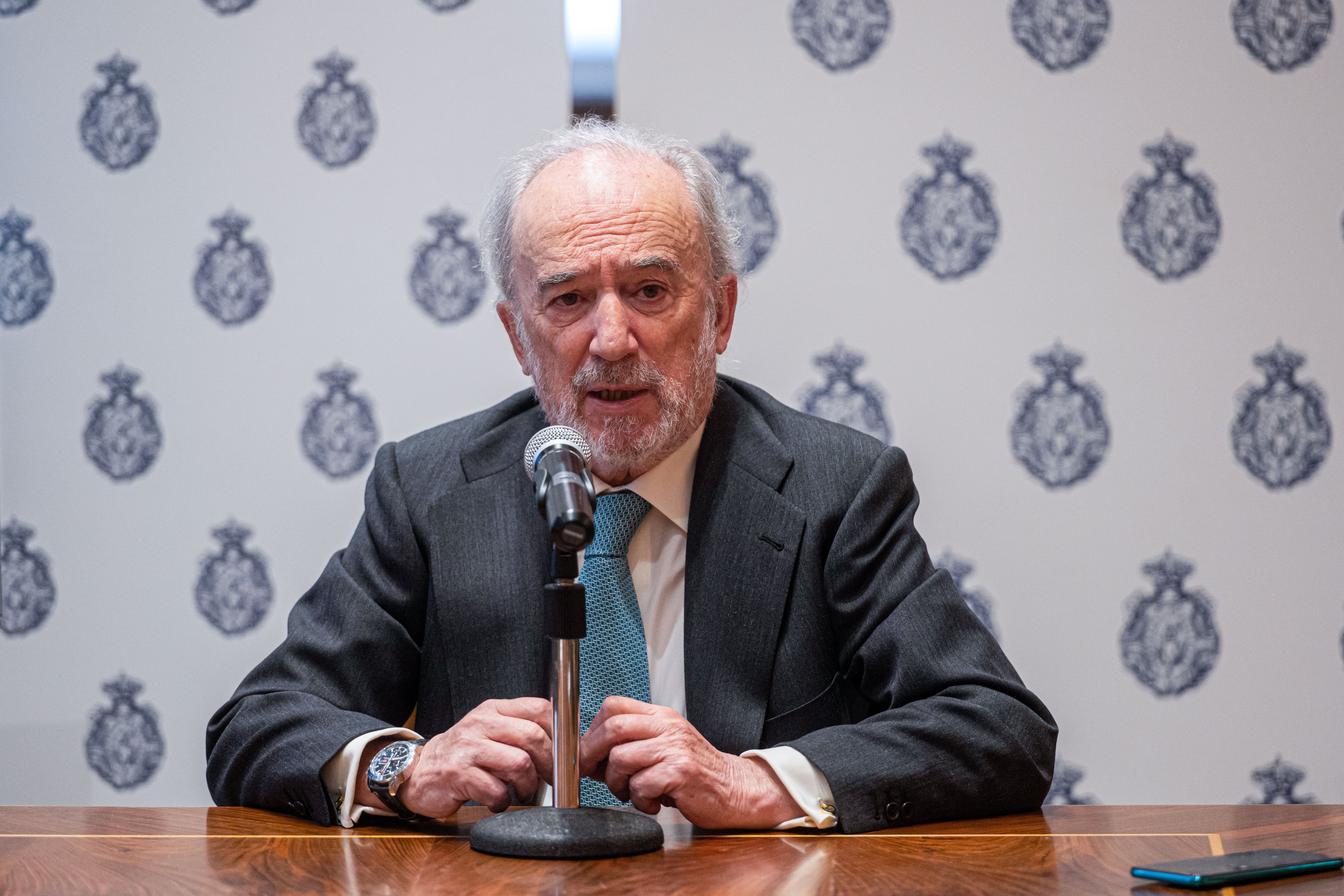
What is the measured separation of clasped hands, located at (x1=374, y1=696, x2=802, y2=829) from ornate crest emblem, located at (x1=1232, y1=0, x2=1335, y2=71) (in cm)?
192

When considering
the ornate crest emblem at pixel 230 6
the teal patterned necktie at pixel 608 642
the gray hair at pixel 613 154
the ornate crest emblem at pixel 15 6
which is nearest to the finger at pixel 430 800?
the teal patterned necktie at pixel 608 642

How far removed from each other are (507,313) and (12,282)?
4.33 ft

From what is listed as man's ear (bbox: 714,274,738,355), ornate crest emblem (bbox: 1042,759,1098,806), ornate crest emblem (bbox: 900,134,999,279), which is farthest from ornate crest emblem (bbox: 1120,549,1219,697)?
man's ear (bbox: 714,274,738,355)

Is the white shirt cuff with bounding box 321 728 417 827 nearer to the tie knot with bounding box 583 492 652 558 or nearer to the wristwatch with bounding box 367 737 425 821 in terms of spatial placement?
the wristwatch with bounding box 367 737 425 821

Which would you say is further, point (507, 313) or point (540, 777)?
point (507, 313)

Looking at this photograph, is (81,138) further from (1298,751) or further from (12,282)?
(1298,751)

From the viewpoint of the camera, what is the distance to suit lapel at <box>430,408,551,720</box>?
1759 millimetres

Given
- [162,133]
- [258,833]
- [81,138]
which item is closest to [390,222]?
[162,133]

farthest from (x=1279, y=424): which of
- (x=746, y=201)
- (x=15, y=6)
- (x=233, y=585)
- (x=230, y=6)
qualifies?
(x=15, y=6)

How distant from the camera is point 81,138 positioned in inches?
101

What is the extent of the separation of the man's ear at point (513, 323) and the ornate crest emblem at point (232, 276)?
30.6 inches

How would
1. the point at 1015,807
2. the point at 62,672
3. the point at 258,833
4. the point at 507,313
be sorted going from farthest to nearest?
the point at 62,672 < the point at 507,313 < the point at 1015,807 < the point at 258,833

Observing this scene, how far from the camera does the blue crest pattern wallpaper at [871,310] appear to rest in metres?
2.39

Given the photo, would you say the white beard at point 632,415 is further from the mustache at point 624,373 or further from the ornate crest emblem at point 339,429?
the ornate crest emblem at point 339,429
